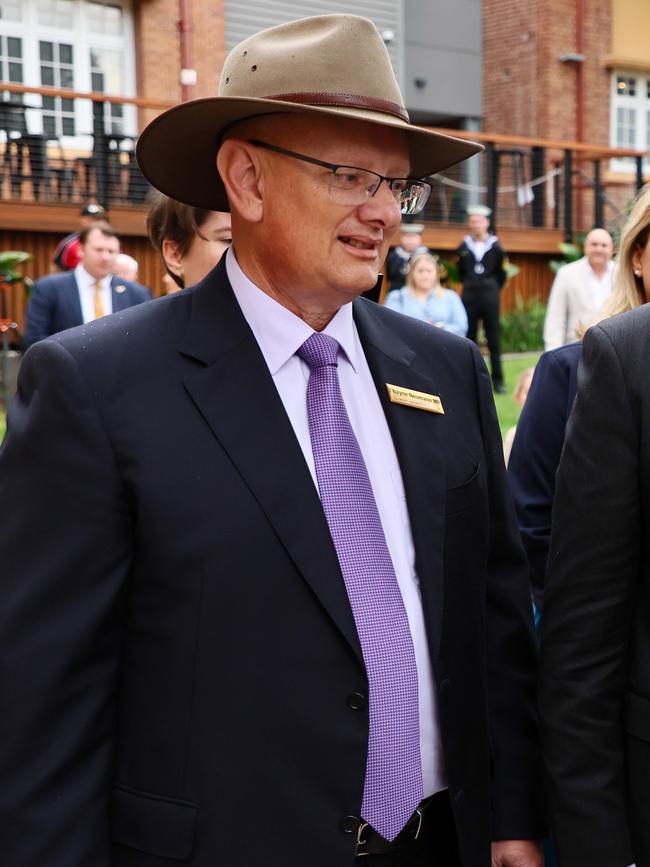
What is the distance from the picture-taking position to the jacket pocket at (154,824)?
75.1 inches

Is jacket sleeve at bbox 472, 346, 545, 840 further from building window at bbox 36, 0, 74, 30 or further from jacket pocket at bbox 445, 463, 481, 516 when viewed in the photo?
building window at bbox 36, 0, 74, 30

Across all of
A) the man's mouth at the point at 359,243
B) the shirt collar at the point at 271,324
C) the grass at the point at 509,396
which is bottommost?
the grass at the point at 509,396

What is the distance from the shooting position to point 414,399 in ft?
7.30

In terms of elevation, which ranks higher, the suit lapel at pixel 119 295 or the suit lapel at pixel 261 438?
the suit lapel at pixel 119 295

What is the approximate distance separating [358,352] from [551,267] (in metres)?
17.5

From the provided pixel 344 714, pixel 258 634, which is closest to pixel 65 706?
pixel 258 634

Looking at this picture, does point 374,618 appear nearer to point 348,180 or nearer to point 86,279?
point 348,180

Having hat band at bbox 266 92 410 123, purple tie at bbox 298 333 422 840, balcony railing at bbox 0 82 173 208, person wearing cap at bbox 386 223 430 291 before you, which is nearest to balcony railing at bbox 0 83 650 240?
balcony railing at bbox 0 82 173 208

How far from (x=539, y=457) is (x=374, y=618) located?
1331 millimetres

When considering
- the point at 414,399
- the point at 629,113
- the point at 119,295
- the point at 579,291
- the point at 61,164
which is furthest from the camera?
the point at 629,113

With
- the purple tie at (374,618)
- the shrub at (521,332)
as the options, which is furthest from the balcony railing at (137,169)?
the purple tie at (374,618)

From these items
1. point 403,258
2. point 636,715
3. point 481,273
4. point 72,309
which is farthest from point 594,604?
point 481,273

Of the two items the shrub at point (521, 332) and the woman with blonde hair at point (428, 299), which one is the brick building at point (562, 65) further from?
the woman with blonde hair at point (428, 299)

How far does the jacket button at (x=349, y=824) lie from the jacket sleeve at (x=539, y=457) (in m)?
1.34
